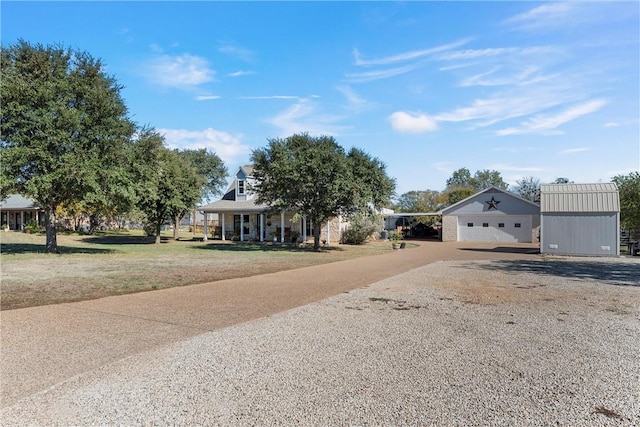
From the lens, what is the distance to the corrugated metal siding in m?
21.9

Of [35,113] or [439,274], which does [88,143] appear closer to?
[35,113]

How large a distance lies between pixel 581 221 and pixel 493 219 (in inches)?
516

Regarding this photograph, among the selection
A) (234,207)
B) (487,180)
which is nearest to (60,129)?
(234,207)

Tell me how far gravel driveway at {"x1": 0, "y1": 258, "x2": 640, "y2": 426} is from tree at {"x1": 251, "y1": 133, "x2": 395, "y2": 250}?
14.9m

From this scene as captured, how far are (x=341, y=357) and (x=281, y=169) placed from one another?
18.2m

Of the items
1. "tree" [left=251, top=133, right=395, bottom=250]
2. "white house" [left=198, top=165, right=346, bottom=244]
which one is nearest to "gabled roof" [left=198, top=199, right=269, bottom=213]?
"white house" [left=198, top=165, right=346, bottom=244]

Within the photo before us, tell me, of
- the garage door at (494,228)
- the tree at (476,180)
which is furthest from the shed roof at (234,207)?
the tree at (476,180)

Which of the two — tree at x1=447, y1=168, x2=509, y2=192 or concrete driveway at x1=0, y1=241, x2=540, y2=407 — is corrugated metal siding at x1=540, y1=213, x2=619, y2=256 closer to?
concrete driveway at x1=0, y1=241, x2=540, y2=407

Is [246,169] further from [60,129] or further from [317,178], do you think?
[60,129]

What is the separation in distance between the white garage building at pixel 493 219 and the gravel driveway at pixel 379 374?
95.7 ft

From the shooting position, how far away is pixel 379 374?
175 inches

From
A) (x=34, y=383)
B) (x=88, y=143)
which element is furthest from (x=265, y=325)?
(x=88, y=143)

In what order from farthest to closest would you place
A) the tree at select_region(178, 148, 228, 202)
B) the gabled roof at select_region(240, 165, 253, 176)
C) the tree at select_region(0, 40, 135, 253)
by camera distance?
the tree at select_region(178, 148, 228, 202), the gabled roof at select_region(240, 165, 253, 176), the tree at select_region(0, 40, 135, 253)

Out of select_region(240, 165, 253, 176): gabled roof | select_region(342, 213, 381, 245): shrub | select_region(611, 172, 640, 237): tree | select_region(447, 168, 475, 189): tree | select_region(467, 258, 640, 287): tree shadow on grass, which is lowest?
select_region(467, 258, 640, 287): tree shadow on grass
